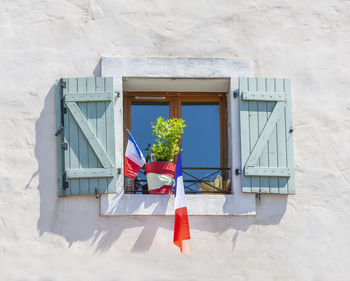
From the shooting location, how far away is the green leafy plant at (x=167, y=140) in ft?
20.4

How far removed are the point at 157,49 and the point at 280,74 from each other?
47.8 inches

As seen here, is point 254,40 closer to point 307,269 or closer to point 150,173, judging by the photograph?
point 150,173

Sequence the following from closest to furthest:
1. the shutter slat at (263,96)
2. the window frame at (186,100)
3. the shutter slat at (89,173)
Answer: the shutter slat at (89,173) → the shutter slat at (263,96) → the window frame at (186,100)

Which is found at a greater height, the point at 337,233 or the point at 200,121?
the point at 200,121

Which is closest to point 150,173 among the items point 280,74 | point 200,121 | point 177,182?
point 177,182

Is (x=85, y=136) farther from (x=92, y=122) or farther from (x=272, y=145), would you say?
(x=272, y=145)

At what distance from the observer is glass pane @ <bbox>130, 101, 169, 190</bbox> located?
671cm

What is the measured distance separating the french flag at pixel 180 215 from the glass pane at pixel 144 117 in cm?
85

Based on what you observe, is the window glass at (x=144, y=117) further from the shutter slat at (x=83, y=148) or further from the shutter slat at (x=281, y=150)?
the shutter slat at (x=281, y=150)

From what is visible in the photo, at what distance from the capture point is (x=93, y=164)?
6.12 m

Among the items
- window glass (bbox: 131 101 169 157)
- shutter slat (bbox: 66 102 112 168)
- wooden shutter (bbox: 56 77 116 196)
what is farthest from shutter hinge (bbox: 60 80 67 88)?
window glass (bbox: 131 101 169 157)

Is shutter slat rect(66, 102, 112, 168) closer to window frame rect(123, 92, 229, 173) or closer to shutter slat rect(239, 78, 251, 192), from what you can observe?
window frame rect(123, 92, 229, 173)

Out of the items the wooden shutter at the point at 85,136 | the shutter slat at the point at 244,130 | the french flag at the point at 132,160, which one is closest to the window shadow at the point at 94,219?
the wooden shutter at the point at 85,136

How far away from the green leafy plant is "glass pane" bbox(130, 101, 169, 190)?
0.42 meters
